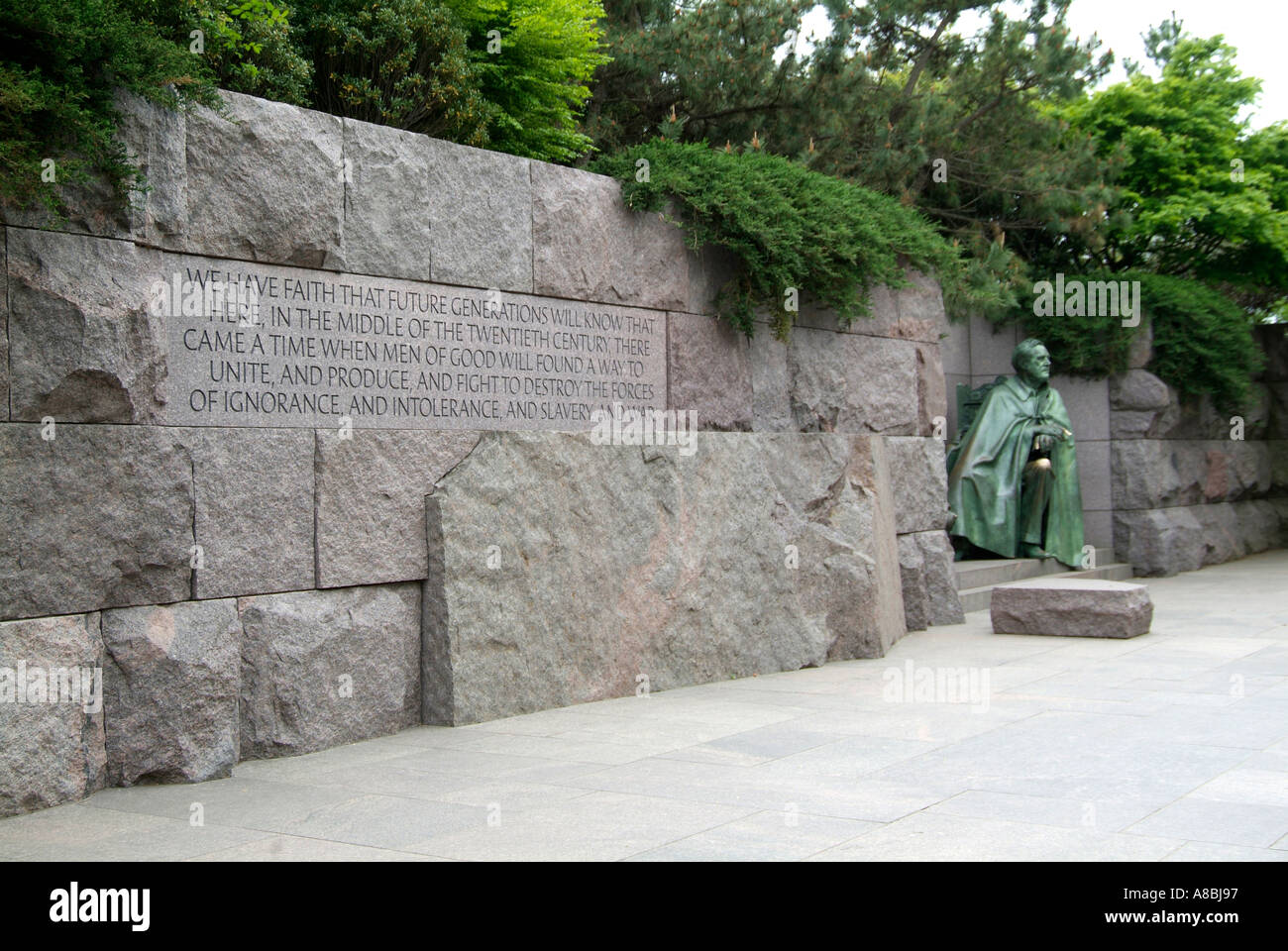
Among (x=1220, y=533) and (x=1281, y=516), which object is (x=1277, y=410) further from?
(x=1220, y=533)

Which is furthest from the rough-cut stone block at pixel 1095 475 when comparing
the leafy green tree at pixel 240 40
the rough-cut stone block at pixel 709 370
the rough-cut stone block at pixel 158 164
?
the rough-cut stone block at pixel 158 164

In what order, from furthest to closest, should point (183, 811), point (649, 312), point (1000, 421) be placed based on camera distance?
1. point (1000, 421)
2. point (649, 312)
3. point (183, 811)

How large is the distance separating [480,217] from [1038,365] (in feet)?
26.1

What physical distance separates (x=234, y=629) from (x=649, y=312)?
3.46 m

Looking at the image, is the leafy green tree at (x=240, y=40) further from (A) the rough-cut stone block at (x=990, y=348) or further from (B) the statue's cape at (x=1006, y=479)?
(A) the rough-cut stone block at (x=990, y=348)

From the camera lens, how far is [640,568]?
747cm

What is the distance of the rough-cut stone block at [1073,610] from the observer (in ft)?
31.3

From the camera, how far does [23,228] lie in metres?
4.99

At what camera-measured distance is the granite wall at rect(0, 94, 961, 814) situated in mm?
5086

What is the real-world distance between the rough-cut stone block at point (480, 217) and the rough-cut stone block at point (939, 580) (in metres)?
4.63

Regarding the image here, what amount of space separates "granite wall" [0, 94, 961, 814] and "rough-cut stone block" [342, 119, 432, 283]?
1 cm

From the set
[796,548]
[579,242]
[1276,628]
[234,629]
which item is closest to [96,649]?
[234,629]

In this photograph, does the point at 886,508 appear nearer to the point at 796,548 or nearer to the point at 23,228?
the point at 796,548

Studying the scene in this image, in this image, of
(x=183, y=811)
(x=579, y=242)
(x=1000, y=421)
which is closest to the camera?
(x=183, y=811)
